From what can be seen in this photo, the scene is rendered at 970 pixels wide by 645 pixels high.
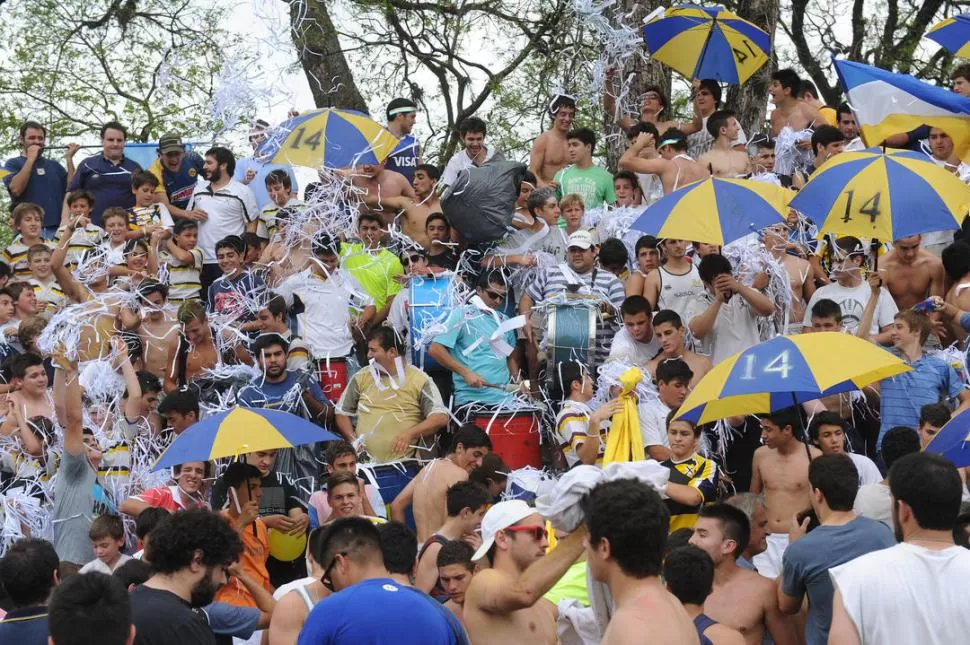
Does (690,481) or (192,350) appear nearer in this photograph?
(690,481)

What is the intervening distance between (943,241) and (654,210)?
9.33ft

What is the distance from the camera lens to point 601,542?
459 cm

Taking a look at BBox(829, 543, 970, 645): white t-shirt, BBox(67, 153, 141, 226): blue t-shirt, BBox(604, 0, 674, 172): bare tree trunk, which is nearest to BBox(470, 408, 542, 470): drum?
BBox(67, 153, 141, 226): blue t-shirt

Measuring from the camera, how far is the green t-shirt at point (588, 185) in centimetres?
1330

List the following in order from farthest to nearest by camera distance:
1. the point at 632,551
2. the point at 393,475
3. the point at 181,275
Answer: the point at 181,275 → the point at 393,475 → the point at 632,551

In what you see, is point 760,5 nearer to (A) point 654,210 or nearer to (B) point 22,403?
(A) point 654,210

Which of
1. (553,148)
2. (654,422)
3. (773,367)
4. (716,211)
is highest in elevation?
(553,148)

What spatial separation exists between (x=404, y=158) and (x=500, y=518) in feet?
26.9

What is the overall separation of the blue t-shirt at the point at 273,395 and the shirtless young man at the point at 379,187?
7.93ft

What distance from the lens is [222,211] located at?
13.2m

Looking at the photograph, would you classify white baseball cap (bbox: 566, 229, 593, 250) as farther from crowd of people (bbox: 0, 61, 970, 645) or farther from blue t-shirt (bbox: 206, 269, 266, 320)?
blue t-shirt (bbox: 206, 269, 266, 320)

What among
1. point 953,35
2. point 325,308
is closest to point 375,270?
point 325,308

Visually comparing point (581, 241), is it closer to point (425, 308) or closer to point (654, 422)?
point (425, 308)

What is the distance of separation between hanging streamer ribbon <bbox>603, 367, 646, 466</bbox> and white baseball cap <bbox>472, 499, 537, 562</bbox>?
10.1 ft
